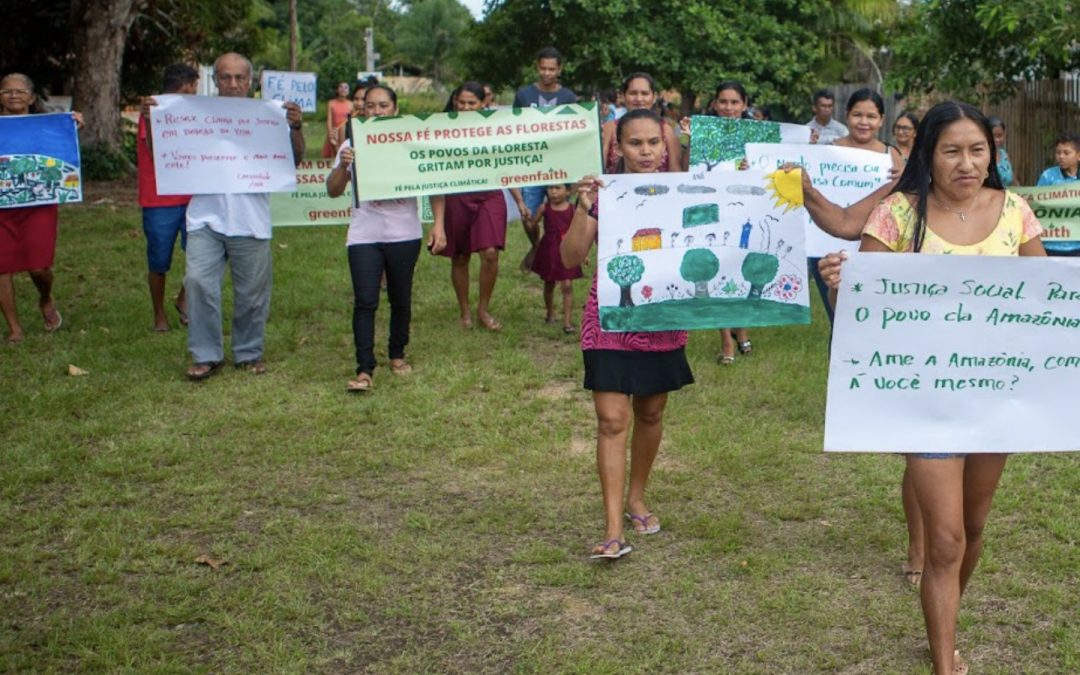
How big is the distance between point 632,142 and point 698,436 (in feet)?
7.30

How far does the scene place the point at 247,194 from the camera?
8.17 m

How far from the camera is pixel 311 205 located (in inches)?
408

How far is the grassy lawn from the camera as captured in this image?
4477mm

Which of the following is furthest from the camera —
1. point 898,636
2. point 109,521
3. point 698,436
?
point 698,436

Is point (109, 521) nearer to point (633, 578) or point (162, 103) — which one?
point (633, 578)

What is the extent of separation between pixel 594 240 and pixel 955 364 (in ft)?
6.12

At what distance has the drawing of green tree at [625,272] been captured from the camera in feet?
16.3

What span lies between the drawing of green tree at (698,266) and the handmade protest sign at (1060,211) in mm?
4248

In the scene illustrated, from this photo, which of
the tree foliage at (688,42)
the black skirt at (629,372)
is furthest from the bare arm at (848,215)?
the tree foliage at (688,42)

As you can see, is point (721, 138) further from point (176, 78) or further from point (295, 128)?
point (176, 78)

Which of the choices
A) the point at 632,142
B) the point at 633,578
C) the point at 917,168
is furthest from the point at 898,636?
the point at 632,142

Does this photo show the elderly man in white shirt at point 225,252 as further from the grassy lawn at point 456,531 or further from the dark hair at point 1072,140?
the dark hair at point 1072,140

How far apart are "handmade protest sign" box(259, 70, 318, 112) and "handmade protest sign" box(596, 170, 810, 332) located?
52.8 ft

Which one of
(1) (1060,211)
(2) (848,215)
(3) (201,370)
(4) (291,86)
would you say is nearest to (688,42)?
(4) (291,86)
